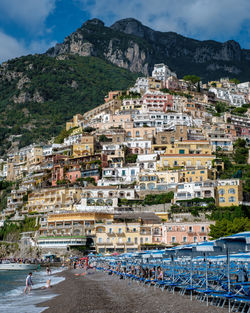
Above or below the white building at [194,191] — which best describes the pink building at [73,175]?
above

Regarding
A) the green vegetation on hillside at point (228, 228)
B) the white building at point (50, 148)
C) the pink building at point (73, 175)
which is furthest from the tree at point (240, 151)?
the white building at point (50, 148)

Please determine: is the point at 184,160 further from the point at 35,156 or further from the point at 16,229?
the point at 35,156

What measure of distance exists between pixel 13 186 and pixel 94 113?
37.6 metres

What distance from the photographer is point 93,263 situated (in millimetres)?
59250

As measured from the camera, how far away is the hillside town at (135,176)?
67438 millimetres

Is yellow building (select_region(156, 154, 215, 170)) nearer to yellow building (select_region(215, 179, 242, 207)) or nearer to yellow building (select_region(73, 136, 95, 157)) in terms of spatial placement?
yellow building (select_region(215, 179, 242, 207))

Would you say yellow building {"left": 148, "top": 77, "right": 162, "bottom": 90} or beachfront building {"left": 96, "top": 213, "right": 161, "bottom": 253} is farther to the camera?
yellow building {"left": 148, "top": 77, "right": 162, "bottom": 90}

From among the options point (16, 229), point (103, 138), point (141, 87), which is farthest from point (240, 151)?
point (141, 87)

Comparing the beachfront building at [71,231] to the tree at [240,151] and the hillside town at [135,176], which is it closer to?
the hillside town at [135,176]

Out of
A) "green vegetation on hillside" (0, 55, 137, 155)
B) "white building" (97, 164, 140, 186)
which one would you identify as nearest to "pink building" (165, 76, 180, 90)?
"green vegetation on hillside" (0, 55, 137, 155)

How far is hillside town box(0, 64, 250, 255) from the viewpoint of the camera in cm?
6744

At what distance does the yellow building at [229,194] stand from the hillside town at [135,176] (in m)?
0.15

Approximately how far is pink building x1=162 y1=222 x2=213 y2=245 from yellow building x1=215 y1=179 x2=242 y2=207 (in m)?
5.65

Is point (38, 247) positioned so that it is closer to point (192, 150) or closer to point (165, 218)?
point (165, 218)
